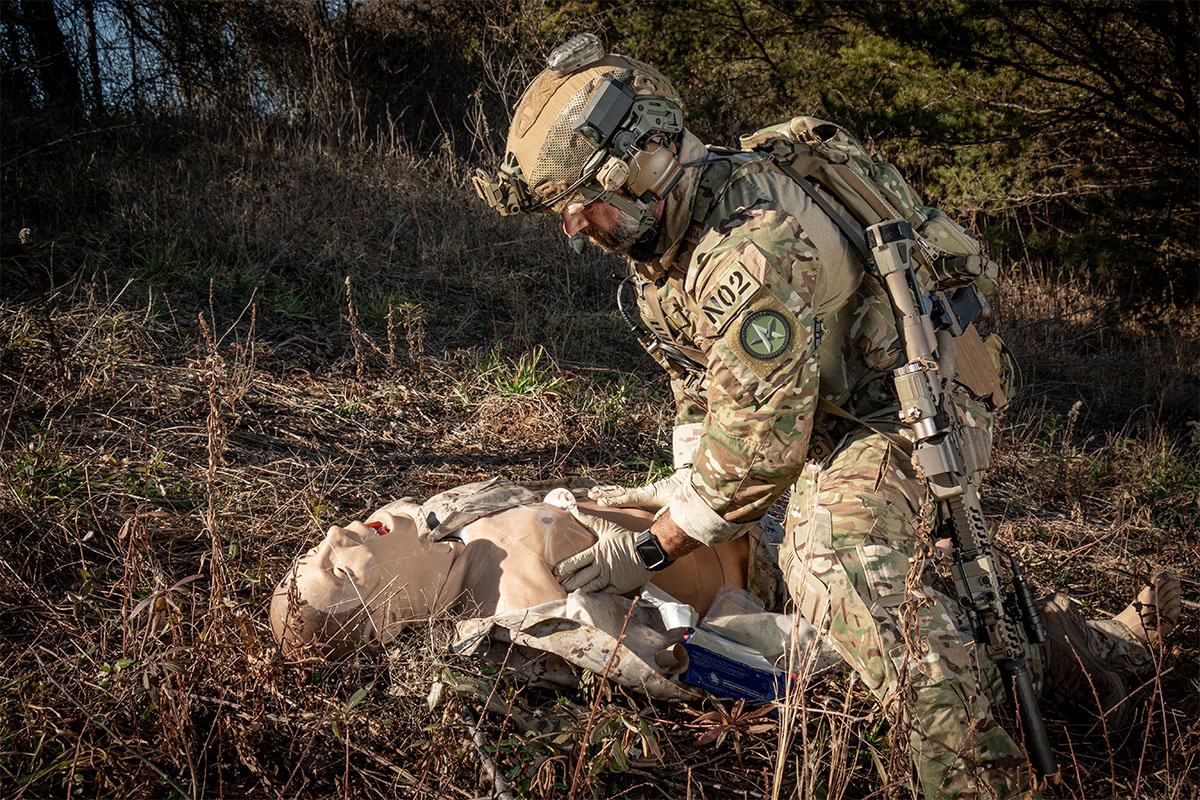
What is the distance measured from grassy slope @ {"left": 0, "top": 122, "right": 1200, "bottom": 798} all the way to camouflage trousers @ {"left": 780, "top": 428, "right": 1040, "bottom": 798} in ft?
0.65

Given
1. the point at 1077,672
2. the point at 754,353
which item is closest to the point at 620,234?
the point at 754,353

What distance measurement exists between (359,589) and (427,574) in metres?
0.22

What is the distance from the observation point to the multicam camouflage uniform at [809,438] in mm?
2213

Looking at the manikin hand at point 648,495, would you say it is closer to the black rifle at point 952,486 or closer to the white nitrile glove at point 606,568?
the white nitrile glove at point 606,568

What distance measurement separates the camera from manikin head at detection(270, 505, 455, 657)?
2.48 m

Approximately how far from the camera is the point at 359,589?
2527mm

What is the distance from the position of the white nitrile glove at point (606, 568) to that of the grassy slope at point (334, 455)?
0.34 m

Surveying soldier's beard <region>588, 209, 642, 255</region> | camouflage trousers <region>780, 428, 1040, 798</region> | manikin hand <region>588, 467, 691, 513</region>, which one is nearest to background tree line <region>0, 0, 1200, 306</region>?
manikin hand <region>588, 467, 691, 513</region>

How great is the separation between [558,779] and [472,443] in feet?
7.46

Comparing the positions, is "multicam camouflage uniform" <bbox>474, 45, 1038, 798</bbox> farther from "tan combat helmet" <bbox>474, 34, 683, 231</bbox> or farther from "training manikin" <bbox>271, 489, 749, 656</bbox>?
"training manikin" <bbox>271, 489, 749, 656</bbox>

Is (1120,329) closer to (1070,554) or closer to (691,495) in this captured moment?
(1070,554)

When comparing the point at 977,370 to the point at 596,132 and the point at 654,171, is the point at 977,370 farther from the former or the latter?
the point at 596,132

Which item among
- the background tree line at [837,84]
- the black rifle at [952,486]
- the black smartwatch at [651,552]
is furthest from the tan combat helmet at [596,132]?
the background tree line at [837,84]

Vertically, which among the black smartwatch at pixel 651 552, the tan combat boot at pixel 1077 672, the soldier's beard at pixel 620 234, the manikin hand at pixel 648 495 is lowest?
the tan combat boot at pixel 1077 672
